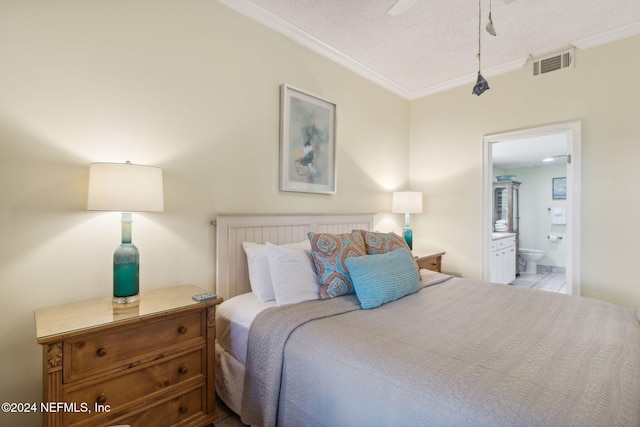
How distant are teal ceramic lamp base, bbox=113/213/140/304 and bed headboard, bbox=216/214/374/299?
60 centimetres

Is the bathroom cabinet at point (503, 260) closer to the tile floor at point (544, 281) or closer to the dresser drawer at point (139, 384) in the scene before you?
the tile floor at point (544, 281)

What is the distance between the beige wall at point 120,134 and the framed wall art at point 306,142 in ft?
0.28

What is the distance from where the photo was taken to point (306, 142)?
266 cm

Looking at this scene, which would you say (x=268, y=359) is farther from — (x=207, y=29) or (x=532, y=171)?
(x=532, y=171)

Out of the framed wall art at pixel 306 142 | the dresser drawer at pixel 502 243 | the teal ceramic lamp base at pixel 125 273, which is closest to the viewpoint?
the teal ceramic lamp base at pixel 125 273

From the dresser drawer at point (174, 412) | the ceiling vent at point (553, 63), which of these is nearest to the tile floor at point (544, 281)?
the ceiling vent at point (553, 63)

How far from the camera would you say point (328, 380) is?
1.23 metres

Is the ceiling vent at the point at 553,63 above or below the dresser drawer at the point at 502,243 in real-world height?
above

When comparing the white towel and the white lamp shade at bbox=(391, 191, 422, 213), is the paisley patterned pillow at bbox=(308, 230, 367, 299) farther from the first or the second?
the white towel

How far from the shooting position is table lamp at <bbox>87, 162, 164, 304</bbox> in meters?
1.44

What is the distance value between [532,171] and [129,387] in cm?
Answer: 760

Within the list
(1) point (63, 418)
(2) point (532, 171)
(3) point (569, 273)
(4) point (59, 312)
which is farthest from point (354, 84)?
(2) point (532, 171)

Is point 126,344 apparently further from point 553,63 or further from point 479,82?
point 553,63

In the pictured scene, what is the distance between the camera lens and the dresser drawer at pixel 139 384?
125cm
